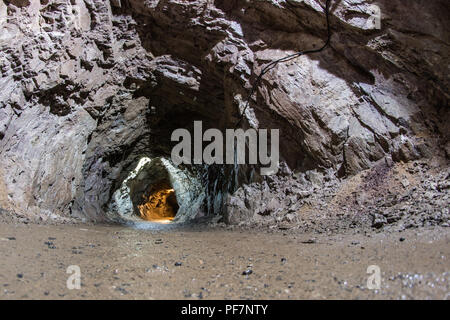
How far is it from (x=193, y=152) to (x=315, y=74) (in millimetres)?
5613

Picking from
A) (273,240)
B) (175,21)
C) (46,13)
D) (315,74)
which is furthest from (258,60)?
(46,13)

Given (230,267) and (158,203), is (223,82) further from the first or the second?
(158,203)

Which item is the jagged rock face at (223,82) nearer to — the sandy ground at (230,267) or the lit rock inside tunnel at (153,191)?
the sandy ground at (230,267)

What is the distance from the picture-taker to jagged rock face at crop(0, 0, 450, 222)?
15.1ft

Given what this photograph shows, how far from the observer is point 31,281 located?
1.94 metres

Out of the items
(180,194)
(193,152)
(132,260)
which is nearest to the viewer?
(132,260)

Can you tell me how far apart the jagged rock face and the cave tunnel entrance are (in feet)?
25.3

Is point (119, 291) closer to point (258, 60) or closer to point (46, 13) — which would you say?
point (258, 60)

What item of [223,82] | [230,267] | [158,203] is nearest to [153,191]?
[158,203]

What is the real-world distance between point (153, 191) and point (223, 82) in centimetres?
1109

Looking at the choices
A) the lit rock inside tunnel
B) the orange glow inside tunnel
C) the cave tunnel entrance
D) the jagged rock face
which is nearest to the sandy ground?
the jagged rock face

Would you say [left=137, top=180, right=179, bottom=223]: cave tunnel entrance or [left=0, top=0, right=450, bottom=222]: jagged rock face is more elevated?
[left=0, top=0, right=450, bottom=222]: jagged rock face

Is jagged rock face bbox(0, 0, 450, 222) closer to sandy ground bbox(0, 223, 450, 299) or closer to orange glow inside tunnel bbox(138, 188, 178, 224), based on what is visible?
sandy ground bbox(0, 223, 450, 299)

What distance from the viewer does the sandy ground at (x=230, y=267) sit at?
6.04 feet
